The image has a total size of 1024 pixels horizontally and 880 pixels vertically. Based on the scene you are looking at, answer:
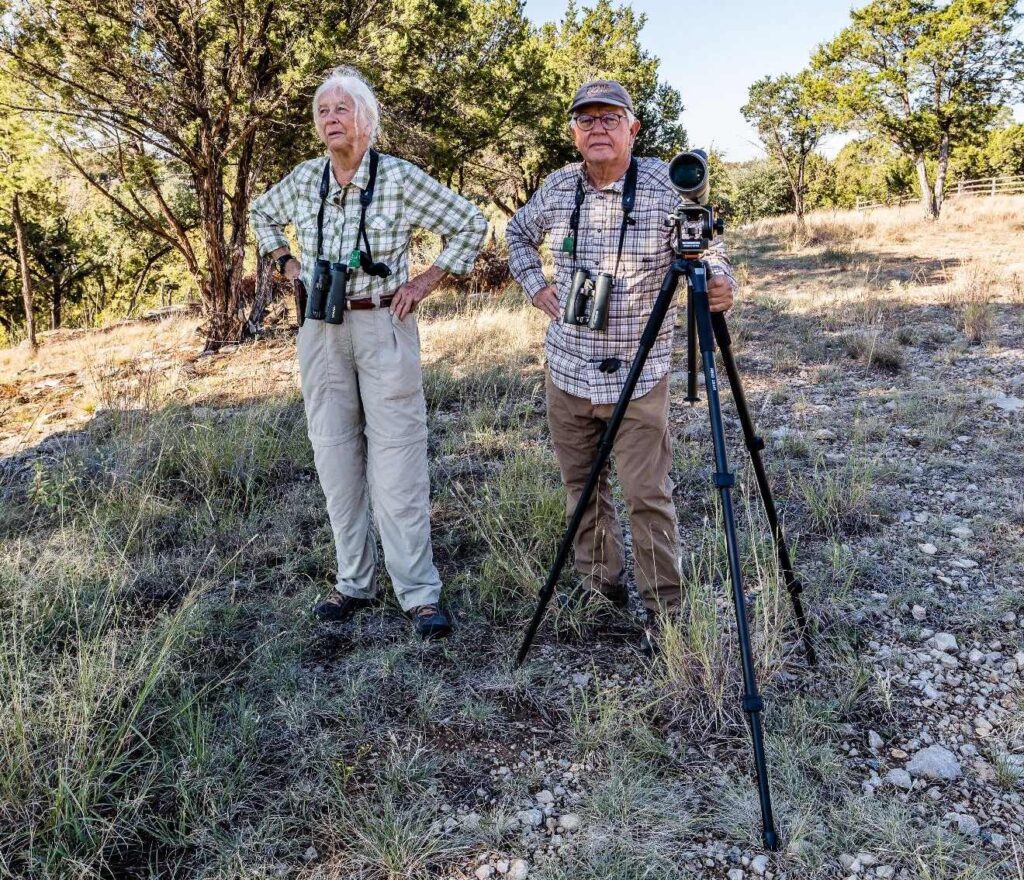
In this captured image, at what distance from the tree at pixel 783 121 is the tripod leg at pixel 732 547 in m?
30.7

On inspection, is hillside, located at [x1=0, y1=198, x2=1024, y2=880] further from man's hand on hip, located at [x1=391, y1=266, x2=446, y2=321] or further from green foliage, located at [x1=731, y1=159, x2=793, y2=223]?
green foliage, located at [x1=731, y1=159, x2=793, y2=223]

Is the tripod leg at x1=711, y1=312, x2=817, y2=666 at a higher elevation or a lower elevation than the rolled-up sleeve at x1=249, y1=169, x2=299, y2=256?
lower

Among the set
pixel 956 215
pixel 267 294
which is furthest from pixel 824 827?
pixel 956 215

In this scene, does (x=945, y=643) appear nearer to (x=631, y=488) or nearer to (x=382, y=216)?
(x=631, y=488)

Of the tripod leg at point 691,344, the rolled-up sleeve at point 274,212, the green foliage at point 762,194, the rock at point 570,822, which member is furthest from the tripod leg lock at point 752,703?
the green foliage at point 762,194

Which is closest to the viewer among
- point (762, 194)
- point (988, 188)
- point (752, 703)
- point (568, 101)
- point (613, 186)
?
point (752, 703)

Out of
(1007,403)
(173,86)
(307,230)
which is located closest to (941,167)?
(1007,403)

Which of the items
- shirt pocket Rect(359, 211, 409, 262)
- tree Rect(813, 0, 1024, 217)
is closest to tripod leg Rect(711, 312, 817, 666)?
shirt pocket Rect(359, 211, 409, 262)

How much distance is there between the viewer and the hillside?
1853mm

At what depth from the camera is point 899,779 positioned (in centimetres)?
206

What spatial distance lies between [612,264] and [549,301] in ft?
0.91

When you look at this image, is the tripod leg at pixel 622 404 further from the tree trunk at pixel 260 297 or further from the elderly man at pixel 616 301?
the tree trunk at pixel 260 297

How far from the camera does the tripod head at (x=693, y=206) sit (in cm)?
200

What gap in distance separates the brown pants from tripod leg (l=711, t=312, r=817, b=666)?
32cm
